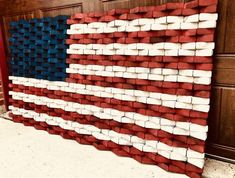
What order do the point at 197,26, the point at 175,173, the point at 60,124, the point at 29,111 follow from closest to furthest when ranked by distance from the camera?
the point at 197,26 < the point at 175,173 < the point at 60,124 < the point at 29,111

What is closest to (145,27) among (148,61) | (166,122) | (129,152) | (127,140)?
(148,61)

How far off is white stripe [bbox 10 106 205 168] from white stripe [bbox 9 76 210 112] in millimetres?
354

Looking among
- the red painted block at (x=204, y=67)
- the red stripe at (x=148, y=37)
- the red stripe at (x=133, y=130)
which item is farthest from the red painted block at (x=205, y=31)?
the red stripe at (x=133, y=130)

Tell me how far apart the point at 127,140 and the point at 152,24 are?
108 cm

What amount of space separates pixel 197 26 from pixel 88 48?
3.50ft

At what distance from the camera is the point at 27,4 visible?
2852 millimetres

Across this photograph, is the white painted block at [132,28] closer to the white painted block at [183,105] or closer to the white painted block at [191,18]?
the white painted block at [191,18]

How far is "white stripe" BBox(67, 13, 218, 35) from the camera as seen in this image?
1.58 meters

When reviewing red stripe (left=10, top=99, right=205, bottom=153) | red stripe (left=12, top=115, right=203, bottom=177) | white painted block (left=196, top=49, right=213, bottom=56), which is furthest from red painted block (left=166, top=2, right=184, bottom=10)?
red stripe (left=12, top=115, right=203, bottom=177)

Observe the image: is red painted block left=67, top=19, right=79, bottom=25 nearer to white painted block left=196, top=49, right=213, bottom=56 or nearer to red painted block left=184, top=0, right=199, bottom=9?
red painted block left=184, top=0, right=199, bottom=9

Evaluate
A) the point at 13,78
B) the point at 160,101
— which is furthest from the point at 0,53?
the point at 160,101

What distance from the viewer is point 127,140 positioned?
2070 millimetres

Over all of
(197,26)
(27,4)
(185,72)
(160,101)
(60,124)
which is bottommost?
(60,124)

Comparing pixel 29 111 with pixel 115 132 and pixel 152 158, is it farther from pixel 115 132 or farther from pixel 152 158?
pixel 152 158
